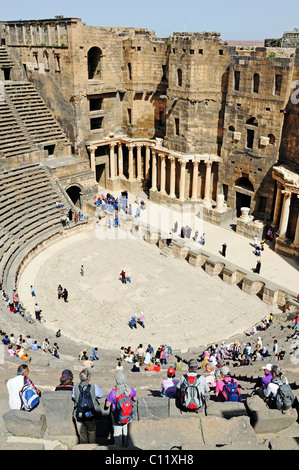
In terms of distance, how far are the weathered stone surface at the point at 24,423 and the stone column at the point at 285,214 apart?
2144cm

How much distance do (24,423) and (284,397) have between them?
532 cm

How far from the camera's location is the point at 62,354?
17.3m

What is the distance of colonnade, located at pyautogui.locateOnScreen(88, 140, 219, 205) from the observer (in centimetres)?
3244

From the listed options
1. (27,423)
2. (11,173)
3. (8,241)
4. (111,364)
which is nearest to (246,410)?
(27,423)

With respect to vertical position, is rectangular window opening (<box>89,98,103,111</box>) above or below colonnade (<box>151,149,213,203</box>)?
above

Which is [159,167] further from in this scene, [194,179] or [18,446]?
[18,446]

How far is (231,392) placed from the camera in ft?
31.8

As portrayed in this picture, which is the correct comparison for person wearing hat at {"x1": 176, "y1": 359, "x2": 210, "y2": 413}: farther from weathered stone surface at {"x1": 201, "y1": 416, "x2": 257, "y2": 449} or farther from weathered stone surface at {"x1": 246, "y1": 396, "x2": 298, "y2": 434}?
weathered stone surface at {"x1": 246, "y1": 396, "x2": 298, "y2": 434}

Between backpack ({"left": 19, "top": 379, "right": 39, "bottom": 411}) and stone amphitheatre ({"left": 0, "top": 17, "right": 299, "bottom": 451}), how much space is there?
2501 mm

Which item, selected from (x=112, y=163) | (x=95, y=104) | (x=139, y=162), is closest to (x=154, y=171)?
(x=139, y=162)

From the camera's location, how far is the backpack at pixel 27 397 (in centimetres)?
855

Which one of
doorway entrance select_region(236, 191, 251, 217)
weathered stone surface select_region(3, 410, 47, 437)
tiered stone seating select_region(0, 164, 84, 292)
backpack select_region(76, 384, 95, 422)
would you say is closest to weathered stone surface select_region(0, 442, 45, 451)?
weathered stone surface select_region(3, 410, 47, 437)

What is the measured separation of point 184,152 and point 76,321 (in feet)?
56.1

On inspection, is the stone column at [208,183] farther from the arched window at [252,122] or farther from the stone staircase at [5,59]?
the stone staircase at [5,59]
